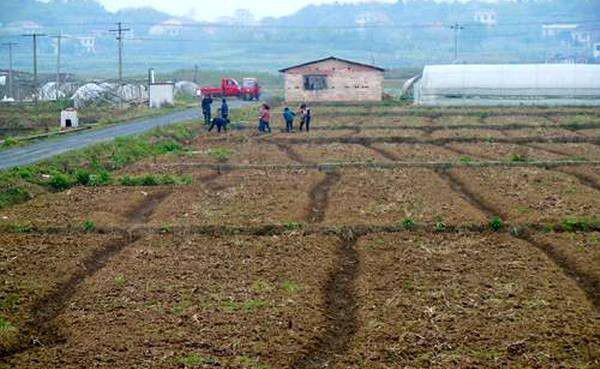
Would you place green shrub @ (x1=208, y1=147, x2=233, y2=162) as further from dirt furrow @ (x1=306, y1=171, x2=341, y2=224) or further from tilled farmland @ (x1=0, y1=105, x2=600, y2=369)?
dirt furrow @ (x1=306, y1=171, x2=341, y2=224)

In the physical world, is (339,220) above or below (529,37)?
below

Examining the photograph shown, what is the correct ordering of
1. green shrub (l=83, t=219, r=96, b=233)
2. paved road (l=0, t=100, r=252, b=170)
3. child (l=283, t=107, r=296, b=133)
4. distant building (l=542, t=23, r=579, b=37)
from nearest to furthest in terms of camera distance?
green shrub (l=83, t=219, r=96, b=233) < paved road (l=0, t=100, r=252, b=170) < child (l=283, t=107, r=296, b=133) < distant building (l=542, t=23, r=579, b=37)

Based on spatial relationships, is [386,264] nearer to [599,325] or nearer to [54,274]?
[599,325]

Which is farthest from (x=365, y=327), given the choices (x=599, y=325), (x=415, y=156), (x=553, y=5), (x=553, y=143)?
(x=553, y=5)

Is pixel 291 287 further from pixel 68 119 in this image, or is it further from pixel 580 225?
pixel 68 119

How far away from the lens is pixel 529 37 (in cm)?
16412

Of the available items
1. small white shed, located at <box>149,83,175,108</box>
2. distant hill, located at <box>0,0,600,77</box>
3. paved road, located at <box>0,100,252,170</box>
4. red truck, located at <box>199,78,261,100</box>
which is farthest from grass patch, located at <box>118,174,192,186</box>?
distant hill, located at <box>0,0,600,77</box>

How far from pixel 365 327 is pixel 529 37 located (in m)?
163

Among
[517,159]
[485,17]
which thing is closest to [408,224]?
[517,159]

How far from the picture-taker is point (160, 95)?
5712 centimetres

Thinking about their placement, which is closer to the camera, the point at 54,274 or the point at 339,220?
the point at 54,274

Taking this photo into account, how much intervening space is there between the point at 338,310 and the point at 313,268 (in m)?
2.03

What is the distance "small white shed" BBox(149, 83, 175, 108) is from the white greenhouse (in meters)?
17.4

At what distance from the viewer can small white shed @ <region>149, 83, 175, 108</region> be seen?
2228 inches
